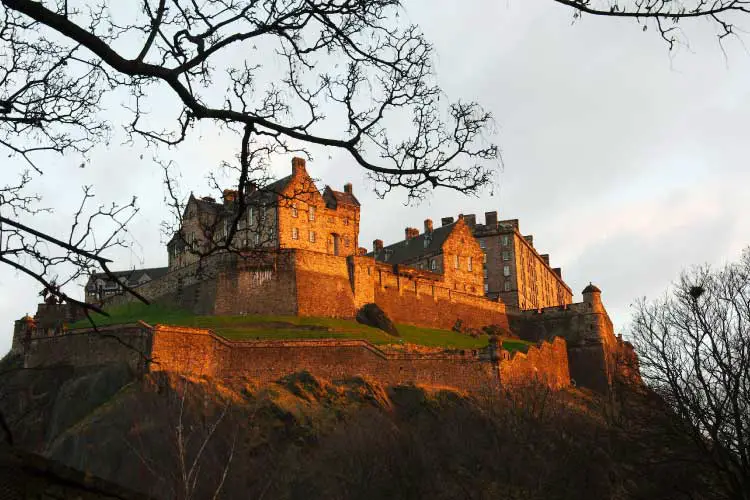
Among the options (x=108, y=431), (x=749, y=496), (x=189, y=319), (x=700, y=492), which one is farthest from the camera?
(x=189, y=319)

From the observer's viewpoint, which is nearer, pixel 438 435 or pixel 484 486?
pixel 484 486

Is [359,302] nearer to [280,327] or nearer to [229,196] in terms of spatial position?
[280,327]

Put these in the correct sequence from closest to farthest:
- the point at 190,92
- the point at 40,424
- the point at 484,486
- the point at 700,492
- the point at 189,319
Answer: the point at 190,92, the point at 700,492, the point at 484,486, the point at 40,424, the point at 189,319

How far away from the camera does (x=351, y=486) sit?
35719 millimetres

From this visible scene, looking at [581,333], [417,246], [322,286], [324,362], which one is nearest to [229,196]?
[324,362]

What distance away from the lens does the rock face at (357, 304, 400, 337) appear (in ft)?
176

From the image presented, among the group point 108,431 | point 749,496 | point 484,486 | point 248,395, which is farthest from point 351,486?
point 749,496

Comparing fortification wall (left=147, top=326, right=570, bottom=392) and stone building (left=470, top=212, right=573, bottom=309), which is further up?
stone building (left=470, top=212, right=573, bottom=309)

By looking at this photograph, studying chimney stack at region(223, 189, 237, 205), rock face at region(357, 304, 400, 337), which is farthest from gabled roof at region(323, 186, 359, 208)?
chimney stack at region(223, 189, 237, 205)

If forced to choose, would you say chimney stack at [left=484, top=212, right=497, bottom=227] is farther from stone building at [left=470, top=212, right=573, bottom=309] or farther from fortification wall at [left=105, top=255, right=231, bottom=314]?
fortification wall at [left=105, top=255, right=231, bottom=314]

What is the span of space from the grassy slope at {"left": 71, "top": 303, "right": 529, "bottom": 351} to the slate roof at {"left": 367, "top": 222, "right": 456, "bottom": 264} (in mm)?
15476

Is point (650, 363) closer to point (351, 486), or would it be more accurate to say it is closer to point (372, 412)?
point (351, 486)

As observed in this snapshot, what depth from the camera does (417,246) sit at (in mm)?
73000

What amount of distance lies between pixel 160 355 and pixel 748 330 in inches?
1113
